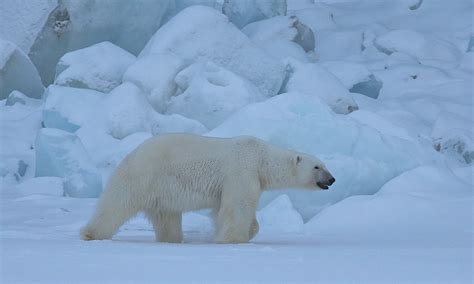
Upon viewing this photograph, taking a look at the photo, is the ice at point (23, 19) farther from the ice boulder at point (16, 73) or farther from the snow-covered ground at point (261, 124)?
the ice boulder at point (16, 73)

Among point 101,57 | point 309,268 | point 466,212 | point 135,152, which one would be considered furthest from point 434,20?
point 309,268

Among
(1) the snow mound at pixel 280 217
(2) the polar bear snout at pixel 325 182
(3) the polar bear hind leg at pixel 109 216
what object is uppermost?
(3) the polar bear hind leg at pixel 109 216

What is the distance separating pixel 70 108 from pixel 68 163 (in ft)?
6.21

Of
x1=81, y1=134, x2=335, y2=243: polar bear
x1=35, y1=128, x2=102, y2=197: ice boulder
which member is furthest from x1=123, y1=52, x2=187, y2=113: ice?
x1=81, y1=134, x2=335, y2=243: polar bear

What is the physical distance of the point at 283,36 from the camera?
1445 cm

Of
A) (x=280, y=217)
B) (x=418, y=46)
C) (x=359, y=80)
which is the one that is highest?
(x=280, y=217)

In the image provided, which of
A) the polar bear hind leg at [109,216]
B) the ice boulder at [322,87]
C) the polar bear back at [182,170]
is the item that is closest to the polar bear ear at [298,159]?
the polar bear back at [182,170]

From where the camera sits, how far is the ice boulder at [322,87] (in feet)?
37.6

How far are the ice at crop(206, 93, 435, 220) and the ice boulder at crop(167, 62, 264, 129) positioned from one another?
191 centimetres

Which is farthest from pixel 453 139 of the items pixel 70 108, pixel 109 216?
pixel 109 216

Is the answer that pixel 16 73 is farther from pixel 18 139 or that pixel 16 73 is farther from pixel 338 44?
pixel 338 44

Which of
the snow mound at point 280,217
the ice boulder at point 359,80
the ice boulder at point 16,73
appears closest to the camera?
the snow mound at point 280,217

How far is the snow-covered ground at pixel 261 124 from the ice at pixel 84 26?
0.02 metres

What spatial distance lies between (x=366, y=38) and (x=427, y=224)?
9823 mm
